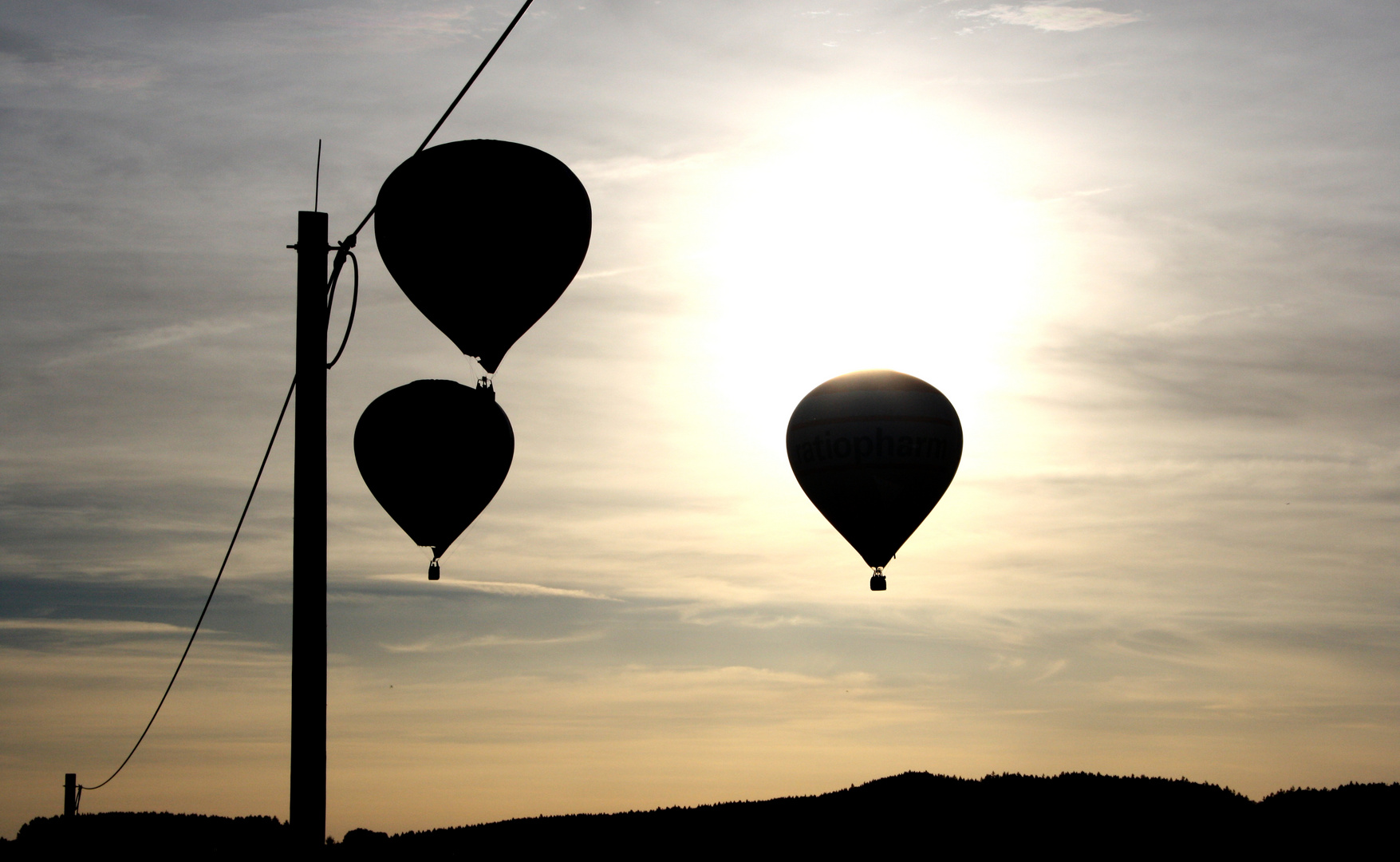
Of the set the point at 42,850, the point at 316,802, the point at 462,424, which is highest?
the point at 462,424

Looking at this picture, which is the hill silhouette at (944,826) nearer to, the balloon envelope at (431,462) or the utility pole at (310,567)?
the balloon envelope at (431,462)

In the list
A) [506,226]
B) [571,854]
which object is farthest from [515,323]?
[571,854]

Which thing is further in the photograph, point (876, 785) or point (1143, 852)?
point (876, 785)

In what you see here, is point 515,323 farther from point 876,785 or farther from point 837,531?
point 837,531

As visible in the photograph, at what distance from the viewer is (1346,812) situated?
16.5 metres

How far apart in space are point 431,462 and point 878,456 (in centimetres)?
972

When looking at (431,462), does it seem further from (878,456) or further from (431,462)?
(878,456)

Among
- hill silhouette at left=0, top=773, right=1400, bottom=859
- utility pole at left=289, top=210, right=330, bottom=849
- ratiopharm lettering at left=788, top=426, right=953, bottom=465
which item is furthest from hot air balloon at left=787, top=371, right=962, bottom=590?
utility pole at left=289, top=210, right=330, bottom=849

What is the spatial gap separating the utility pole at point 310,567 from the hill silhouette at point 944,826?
296 inches

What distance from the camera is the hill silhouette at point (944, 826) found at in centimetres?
1688

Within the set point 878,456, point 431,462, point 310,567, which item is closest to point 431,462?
point 431,462

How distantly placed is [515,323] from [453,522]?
6636 mm

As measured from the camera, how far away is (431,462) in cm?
2225

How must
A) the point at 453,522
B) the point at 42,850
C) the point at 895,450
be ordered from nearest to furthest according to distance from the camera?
the point at 42,850 → the point at 453,522 → the point at 895,450
